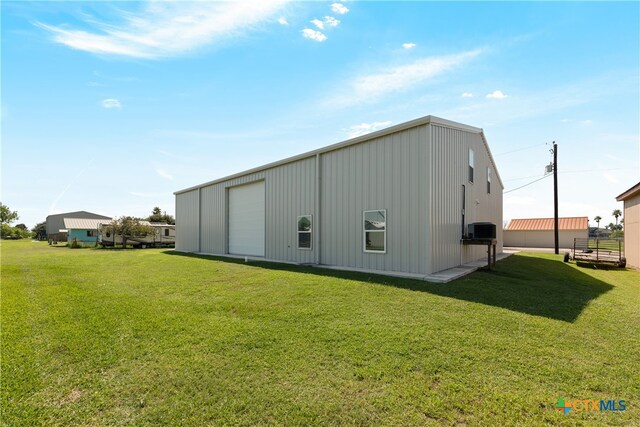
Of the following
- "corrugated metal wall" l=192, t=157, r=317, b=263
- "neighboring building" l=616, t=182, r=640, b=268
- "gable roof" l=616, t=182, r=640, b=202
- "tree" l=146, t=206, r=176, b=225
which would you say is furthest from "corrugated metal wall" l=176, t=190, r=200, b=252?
"tree" l=146, t=206, r=176, b=225

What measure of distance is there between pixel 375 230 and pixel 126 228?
93.2 ft

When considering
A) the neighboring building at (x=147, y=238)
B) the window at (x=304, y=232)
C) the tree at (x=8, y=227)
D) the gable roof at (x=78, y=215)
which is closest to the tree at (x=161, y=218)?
the gable roof at (x=78, y=215)

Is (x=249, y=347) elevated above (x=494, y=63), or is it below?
below

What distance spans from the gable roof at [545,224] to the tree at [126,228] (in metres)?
36.1

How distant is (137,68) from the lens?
8812 mm

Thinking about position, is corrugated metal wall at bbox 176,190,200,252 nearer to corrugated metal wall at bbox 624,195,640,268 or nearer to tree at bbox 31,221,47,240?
corrugated metal wall at bbox 624,195,640,268

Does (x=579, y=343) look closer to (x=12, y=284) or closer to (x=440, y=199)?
(x=440, y=199)

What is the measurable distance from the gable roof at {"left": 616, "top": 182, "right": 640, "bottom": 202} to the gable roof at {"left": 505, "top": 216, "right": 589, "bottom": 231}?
51.0 ft

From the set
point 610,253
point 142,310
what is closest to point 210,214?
point 142,310

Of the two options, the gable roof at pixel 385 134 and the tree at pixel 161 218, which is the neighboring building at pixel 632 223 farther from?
the tree at pixel 161 218

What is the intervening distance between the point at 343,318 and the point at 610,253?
1521cm

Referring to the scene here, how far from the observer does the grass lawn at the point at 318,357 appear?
Answer: 2.70m

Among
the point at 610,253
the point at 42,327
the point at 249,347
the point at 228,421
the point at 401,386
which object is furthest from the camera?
the point at 610,253

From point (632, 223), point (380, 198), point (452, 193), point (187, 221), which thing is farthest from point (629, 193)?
point (187, 221)
